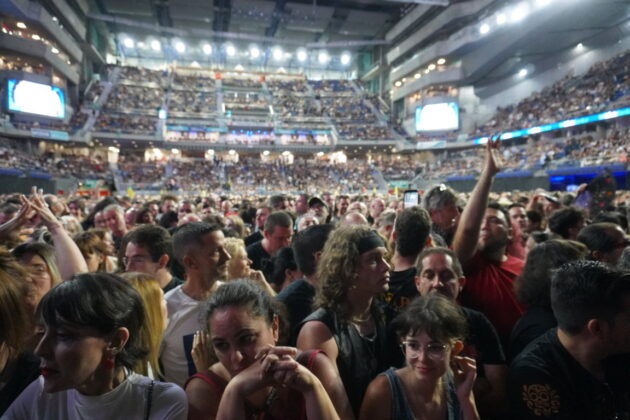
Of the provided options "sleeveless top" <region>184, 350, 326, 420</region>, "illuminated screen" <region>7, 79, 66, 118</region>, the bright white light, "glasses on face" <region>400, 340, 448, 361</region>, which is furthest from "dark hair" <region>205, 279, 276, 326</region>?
the bright white light

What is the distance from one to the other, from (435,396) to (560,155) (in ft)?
102

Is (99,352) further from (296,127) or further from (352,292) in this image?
(296,127)

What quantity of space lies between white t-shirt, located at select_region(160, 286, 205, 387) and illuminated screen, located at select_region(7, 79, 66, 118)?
34767 millimetres

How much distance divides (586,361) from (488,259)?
1.56 meters

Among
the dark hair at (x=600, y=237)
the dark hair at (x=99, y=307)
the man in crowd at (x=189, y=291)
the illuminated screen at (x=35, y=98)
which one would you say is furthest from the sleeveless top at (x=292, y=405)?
the illuminated screen at (x=35, y=98)

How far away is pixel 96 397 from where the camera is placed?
1.44 m

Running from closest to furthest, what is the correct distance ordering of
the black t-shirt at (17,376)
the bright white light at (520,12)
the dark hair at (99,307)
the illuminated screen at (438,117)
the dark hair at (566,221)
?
1. the dark hair at (99,307)
2. the black t-shirt at (17,376)
3. the dark hair at (566,221)
4. the bright white light at (520,12)
5. the illuminated screen at (438,117)

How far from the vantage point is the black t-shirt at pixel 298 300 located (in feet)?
8.37

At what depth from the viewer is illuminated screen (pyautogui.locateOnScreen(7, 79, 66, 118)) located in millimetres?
28422

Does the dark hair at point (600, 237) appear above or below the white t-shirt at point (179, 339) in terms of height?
above

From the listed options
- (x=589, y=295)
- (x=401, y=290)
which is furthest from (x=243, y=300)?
(x=589, y=295)

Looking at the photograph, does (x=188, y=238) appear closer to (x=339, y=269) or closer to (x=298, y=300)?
(x=298, y=300)

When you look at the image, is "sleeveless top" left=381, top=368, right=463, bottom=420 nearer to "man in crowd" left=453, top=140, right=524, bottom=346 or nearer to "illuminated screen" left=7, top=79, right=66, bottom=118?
"man in crowd" left=453, top=140, right=524, bottom=346

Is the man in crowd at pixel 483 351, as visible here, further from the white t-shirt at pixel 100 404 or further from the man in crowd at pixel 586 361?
the white t-shirt at pixel 100 404
